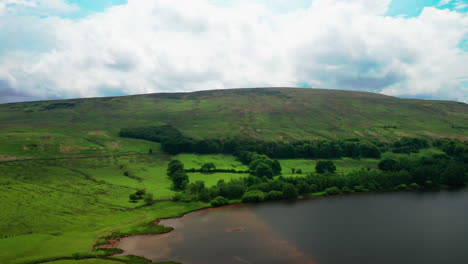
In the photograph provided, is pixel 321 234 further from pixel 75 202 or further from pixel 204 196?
pixel 75 202

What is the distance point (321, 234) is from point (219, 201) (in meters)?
40.2

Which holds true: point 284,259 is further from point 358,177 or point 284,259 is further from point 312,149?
point 312,149

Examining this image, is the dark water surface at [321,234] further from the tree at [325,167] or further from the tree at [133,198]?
the tree at [325,167]

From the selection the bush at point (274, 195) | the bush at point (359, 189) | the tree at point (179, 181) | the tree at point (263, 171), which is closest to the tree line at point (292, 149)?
the tree at point (263, 171)

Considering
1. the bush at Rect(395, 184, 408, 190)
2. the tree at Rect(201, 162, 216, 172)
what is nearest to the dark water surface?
the bush at Rect(395, 184, 408, 190)

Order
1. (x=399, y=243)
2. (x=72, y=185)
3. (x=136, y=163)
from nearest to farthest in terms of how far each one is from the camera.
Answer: (x=399, y=243) → (x=72, y=185) → (x=136, y=163)

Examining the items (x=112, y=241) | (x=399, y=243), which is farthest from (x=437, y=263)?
(x=112, y=241)

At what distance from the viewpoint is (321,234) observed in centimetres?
8031

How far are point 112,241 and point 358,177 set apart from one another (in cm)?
10114

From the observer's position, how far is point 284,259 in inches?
2579

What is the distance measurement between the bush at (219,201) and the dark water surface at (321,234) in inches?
148

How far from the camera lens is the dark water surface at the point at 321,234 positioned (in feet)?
221

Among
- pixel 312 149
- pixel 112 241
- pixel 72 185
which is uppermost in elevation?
pixel 312 149

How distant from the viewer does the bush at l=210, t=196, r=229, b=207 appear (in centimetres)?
10744
